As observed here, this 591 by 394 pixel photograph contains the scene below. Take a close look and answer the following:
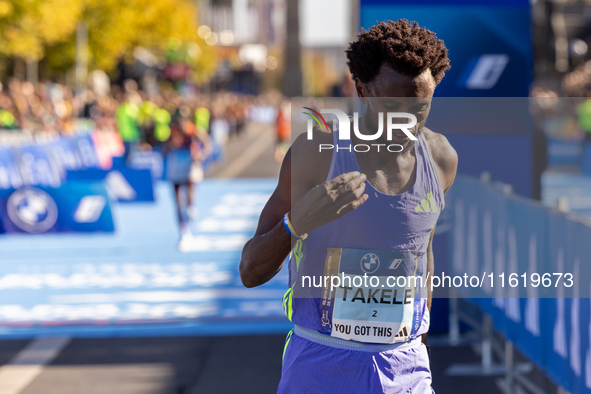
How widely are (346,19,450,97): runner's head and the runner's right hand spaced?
31 centimetres

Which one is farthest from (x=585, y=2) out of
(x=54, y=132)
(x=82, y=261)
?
(x=82, y=261)

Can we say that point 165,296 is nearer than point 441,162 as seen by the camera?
No

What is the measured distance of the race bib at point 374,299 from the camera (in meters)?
2.44

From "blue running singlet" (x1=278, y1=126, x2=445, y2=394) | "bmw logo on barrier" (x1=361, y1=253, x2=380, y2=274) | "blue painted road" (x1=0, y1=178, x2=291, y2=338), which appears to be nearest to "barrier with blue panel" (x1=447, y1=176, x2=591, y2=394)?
"blue running singlet" (x1=278, y1=126, x2=445, y2=394)

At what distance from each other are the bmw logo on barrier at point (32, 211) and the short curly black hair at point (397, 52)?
10242mm

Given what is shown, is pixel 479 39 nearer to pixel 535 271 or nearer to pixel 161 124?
pixel 535 271

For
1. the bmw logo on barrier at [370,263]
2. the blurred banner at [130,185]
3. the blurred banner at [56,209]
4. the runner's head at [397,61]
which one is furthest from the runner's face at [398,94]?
the blurred banner at [130,185]

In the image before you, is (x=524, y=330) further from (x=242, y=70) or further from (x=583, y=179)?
(x=242, y=70)

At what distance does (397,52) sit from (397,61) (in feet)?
0.08

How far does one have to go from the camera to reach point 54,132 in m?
19.9

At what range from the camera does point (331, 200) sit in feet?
7.28

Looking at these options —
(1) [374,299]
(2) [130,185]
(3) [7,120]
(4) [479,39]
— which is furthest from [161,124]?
(1) [374,299]

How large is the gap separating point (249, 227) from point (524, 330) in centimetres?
861

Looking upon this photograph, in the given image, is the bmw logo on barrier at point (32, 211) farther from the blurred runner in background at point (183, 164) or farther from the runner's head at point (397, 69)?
the runner's head at point (397, 69)
